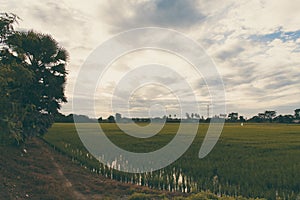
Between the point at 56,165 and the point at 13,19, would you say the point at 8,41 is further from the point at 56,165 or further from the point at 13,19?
the point at 56,165

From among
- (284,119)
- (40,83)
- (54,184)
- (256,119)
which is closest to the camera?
(54,184)

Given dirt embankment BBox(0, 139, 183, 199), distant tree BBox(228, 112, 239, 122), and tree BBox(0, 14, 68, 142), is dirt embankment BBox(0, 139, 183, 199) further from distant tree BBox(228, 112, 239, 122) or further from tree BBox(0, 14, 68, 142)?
distant tree BBox(228, 112, 239, 122)

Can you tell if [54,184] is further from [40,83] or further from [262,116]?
[262,116]

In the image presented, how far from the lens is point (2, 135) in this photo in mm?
9164

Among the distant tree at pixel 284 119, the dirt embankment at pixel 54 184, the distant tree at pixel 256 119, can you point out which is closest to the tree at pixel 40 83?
the dirt embankment at pixel 54 184

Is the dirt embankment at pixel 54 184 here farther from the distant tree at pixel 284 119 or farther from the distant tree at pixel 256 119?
the distant tree at pixel 256 119

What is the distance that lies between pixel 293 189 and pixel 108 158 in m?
10.5

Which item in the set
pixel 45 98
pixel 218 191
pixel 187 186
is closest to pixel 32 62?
pixel 45 98

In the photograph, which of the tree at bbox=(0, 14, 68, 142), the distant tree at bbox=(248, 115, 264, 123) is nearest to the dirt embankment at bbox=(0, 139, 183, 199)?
the tree at bbox=(0, 14, 68, 142)

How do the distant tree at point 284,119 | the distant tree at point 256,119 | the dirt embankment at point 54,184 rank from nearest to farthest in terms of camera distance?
1. the dirt embankment at point 54,184
2. the distant tree at point 284,119
3. the distant tree at point 256,119

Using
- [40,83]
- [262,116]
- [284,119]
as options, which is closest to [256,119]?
[262,116]

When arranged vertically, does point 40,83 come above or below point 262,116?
below

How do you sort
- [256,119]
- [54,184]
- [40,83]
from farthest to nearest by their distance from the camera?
[256,119], [40,83], [54,184]

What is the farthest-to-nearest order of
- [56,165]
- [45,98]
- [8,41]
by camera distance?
[45,98] < [56,165] < [8,41]
